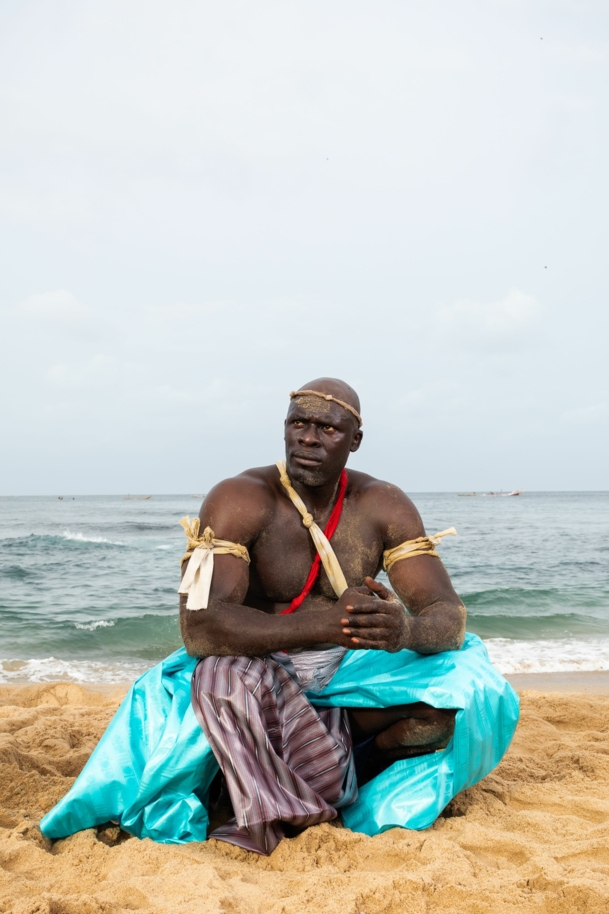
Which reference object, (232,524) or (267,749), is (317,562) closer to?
(232,524)

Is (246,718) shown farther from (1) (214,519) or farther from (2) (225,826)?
(1) (214,519)

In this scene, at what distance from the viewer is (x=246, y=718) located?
2.45m

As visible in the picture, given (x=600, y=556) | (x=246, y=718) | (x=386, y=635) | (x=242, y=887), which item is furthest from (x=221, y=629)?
(x=600, y=556)

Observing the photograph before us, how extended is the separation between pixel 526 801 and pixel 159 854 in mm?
1544

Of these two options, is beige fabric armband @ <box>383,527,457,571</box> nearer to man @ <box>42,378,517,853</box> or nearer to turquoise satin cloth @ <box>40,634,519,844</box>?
man @ <box>42,378,517,853</box>

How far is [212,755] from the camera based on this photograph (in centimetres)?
249

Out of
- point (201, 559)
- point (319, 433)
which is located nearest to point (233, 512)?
point (201, 559)

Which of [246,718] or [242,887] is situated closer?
[242,887]

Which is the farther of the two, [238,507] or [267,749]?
[238,507]

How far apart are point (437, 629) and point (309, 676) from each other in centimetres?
56

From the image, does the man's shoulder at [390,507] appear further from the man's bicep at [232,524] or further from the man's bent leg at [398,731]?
the man's bent leg at [398,731]

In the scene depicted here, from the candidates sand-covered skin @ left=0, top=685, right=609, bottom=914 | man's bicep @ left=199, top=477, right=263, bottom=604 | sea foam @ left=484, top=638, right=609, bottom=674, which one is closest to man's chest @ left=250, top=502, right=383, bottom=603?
man's bicep @ left=199, top=477, right=263, bottom=604

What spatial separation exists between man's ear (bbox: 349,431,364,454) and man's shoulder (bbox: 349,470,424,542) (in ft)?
0.52

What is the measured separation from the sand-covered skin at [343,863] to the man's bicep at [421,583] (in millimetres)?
813
